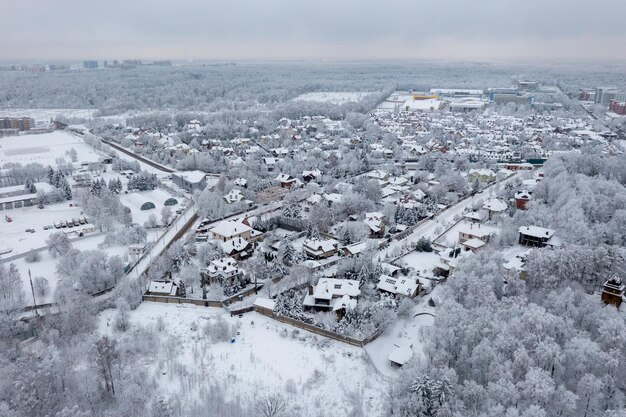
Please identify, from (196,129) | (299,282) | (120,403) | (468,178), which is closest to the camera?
(120,403)

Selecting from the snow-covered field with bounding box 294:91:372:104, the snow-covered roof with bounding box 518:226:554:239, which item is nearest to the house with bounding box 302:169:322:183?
the snow-covered roof with bounding box 518:226:554:239

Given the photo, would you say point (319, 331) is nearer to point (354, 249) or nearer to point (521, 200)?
point (354, 249)

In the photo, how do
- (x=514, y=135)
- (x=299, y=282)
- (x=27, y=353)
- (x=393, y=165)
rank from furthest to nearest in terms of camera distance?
(x=514, y=135)
(x=393, y=165)
(x=299, y=282)
(x=27, y=353)

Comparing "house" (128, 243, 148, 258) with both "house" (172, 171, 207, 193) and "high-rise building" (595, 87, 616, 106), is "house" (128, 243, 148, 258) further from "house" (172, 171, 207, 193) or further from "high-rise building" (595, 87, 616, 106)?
"high-rise building" (595, 87, 616, 106)

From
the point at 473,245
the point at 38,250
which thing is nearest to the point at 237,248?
the point at 38,250

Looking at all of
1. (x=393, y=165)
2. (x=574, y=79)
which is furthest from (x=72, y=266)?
(x=574, y=79)

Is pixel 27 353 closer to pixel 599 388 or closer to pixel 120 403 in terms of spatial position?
pixel 120 403
